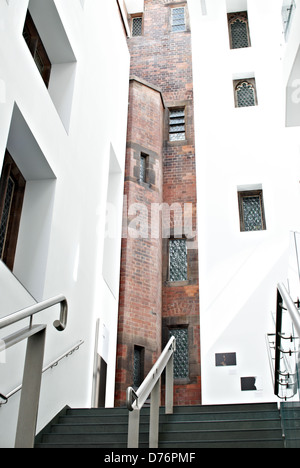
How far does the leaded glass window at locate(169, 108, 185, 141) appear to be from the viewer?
1341 cm

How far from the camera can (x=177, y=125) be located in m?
13.5

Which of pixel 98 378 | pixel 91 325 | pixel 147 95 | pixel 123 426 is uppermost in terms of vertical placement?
pixel 147 95

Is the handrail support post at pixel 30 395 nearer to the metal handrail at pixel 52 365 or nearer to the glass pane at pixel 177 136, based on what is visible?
the metal handrail at pixel 52 365

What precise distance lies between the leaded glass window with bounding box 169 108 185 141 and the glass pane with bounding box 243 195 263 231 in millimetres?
2525

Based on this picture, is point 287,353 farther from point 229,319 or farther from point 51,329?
point 229,319

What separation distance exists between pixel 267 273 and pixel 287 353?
6642mm

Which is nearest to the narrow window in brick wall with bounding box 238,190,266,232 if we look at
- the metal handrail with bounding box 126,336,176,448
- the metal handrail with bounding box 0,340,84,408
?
the metal handrail with bounding box 0,340,84,408

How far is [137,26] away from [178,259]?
7.40 metres

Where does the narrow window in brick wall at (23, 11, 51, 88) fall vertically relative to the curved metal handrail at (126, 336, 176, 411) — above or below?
above

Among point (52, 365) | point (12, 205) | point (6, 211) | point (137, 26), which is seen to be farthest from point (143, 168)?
point (52, 365)

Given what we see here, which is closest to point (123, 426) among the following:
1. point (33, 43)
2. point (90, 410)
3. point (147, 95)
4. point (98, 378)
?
point (90, 410)

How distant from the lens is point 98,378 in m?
8.34

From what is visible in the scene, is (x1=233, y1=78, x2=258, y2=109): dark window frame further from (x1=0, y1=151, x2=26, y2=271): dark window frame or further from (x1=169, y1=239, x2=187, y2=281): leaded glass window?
(x1=0, y1=151, x2=26, y2=271): dark window frame

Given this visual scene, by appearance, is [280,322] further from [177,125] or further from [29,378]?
[177,125]
